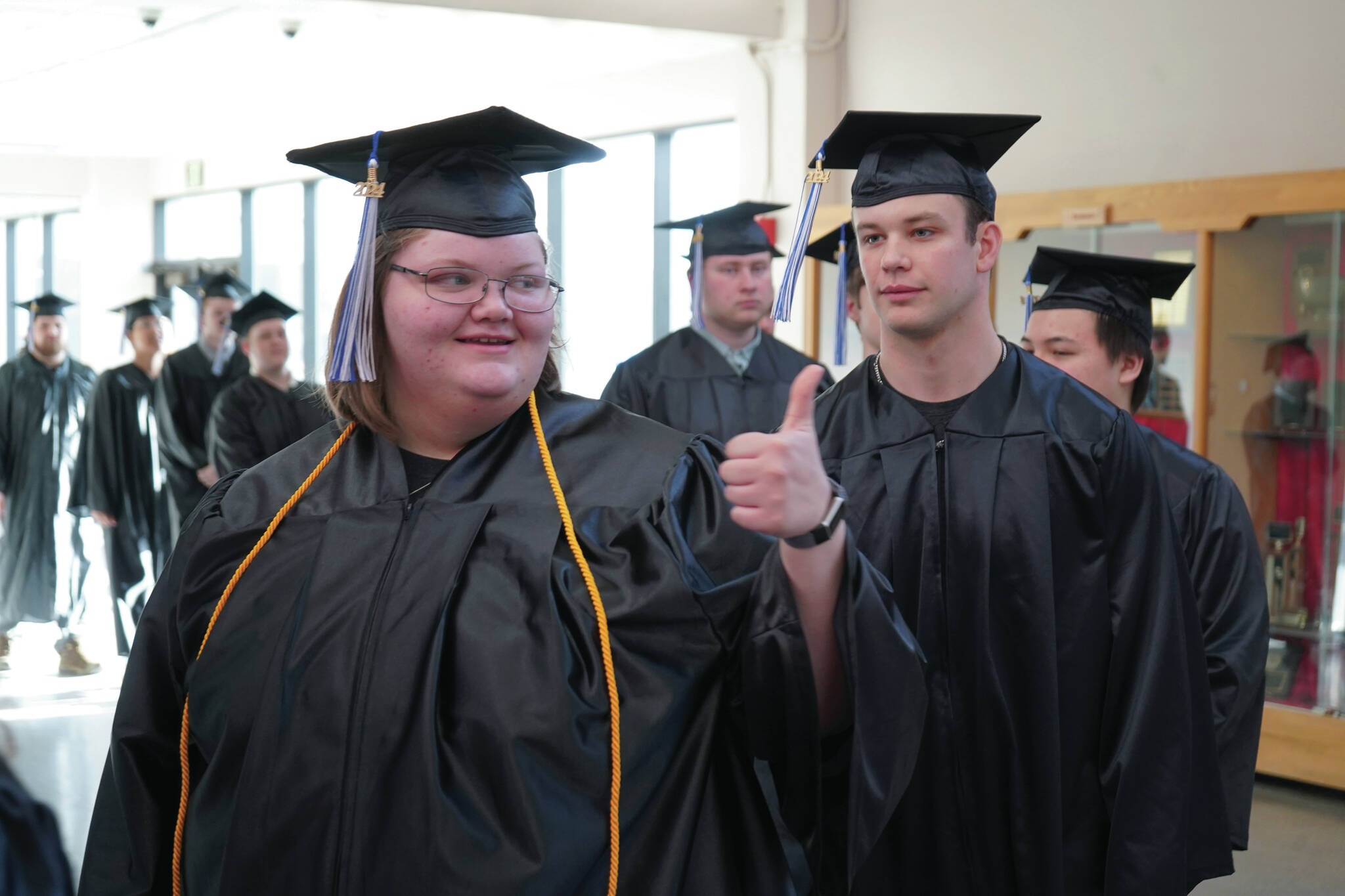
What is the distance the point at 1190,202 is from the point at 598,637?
4.23m

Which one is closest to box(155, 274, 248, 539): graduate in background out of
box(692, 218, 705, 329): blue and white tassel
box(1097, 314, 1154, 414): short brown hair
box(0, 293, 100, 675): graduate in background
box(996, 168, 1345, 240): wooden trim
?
box(0, 293, 100, 675): graduate in background

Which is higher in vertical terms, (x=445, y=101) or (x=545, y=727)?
(x=445, y=101)

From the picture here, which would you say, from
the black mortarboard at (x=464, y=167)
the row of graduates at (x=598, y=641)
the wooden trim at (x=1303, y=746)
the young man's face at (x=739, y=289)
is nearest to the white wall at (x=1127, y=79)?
the young man's face at (x=739, y=289)

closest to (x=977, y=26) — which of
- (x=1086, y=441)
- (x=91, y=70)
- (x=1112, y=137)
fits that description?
(x=1112, y=137)

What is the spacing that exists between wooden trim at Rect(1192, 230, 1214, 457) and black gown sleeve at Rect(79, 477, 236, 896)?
4207mm

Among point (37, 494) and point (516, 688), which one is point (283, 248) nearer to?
point (37, 494)

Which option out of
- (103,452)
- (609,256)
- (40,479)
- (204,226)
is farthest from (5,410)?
(204,226)

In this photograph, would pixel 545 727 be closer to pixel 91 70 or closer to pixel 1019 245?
pixel 1019 245

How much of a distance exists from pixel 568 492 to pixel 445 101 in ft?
29.6

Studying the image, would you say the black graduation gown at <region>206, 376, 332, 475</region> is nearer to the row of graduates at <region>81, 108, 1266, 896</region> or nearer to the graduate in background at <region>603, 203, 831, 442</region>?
the graduate in background at <region>603, 203, 831, 442</region>

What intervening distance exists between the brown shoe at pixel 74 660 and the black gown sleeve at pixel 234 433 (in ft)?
5.39

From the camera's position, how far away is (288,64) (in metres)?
9.66

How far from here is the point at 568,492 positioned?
157 centimetres

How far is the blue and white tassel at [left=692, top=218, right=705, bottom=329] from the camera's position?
5.04m
